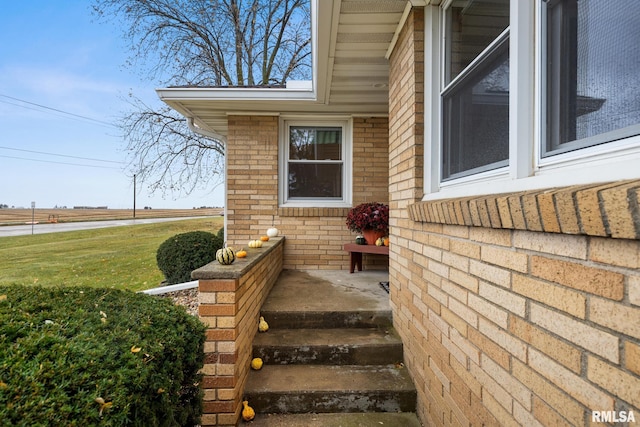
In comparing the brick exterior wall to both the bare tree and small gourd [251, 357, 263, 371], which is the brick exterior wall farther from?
the bare tree

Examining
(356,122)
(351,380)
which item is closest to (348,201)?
(356,122)

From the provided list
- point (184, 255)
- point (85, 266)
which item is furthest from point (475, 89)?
point (85, 266)

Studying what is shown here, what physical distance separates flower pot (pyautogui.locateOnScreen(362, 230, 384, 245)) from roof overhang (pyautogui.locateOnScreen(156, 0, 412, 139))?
1792 millimetres

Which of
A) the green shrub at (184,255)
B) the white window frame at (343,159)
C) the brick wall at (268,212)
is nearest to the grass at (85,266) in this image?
the green shrub at (184,255)

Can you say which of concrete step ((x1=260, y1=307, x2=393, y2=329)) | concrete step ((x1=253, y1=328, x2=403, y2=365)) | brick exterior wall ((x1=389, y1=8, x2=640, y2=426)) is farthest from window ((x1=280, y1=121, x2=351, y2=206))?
brick exterior wall ((x1=389, y1=8, x2=640, y2=426))

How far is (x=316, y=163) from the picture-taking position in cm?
518

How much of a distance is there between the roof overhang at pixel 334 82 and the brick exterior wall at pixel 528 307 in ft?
5.34

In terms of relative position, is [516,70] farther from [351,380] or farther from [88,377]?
[351,380]

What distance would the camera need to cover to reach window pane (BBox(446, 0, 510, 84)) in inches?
64.6

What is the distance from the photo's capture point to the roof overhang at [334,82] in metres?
2.66

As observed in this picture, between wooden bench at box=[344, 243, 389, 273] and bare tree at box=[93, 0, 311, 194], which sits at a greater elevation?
bare tree at box=[93, 0, 311, 194]

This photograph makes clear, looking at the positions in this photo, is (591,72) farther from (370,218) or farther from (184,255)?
(184,255)

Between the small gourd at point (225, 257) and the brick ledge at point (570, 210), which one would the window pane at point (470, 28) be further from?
the small gourd at point (225, 257)

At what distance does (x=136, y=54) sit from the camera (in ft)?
33.1
